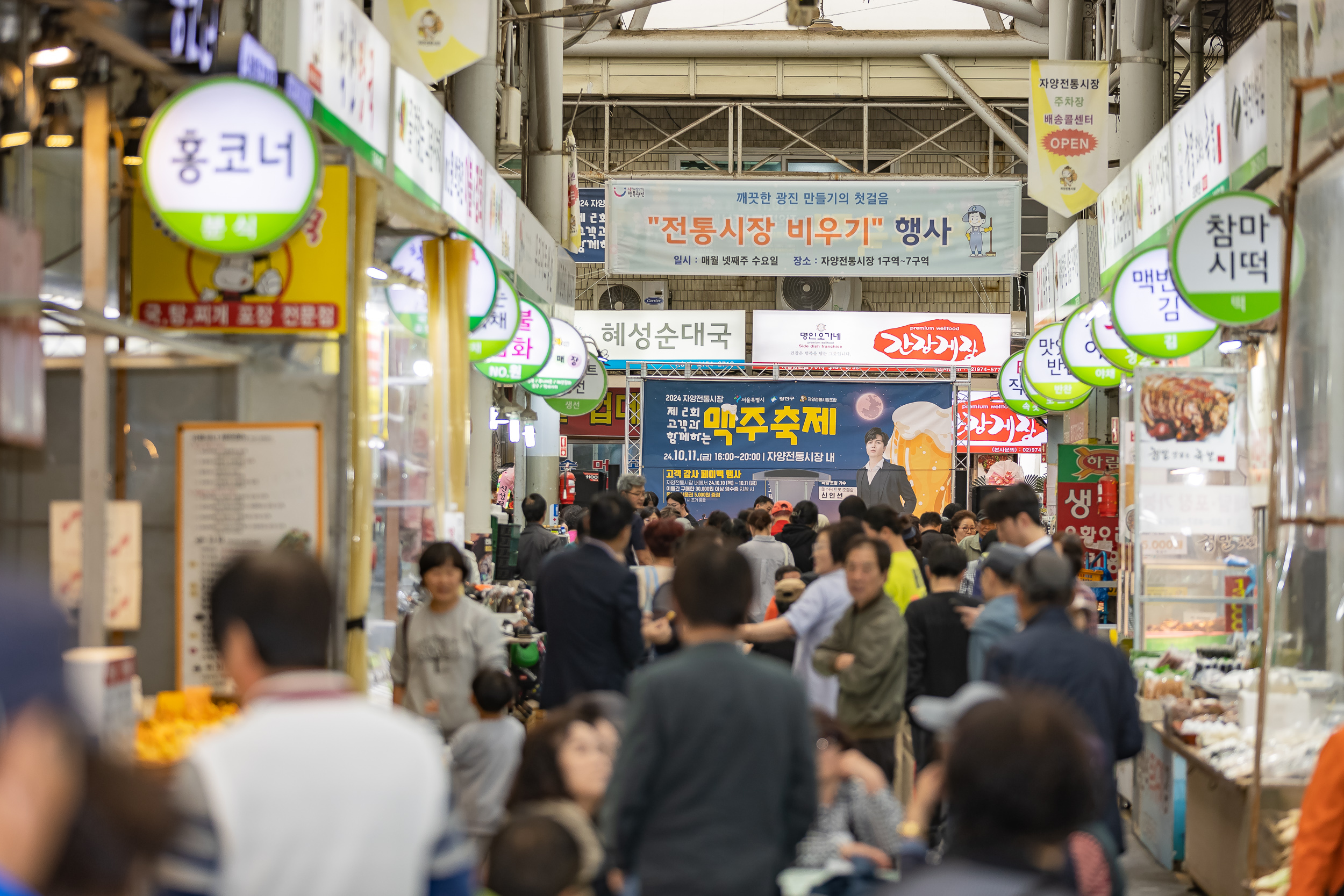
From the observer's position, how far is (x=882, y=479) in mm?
18438

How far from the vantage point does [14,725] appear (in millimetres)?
1674

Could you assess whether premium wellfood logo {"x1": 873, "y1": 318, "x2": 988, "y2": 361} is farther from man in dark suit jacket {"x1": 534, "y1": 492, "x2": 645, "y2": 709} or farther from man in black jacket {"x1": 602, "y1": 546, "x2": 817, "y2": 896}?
man in black jacket {"x1": 602, "y1": 546, "x2": 817, "y2": 896}

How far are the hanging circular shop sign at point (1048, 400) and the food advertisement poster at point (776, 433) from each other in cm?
498

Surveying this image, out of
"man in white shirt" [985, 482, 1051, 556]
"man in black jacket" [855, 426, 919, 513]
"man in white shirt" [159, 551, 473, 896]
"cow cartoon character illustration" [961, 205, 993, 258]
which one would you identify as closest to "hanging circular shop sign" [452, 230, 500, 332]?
"man in white shirt" [985, 482, 1051, 556]

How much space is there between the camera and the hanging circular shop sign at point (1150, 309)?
7703 mm

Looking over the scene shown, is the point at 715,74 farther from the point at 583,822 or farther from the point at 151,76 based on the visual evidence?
the point at 583,822

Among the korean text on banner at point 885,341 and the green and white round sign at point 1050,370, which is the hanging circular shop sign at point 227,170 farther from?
the korean text on banner at point 885,341

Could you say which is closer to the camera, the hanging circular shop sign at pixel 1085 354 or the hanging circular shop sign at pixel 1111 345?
the hanging circular shop sign at pixel 1111 345

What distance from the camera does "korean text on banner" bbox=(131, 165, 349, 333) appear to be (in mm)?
4953

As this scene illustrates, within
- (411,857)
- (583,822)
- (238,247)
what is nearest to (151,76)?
(238,247)

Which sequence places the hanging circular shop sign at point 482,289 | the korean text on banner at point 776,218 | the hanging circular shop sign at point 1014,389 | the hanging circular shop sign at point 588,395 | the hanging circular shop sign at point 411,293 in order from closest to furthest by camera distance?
the hanging circular shop sign at point 411,293 → the hanging circular shop sign at point 482,289 → the hanging circular shop sign at point 1014,389 → the hanging circular shop sign at point 588,395 → the korean text on banner at point 776,218

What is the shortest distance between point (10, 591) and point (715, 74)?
66.4ft

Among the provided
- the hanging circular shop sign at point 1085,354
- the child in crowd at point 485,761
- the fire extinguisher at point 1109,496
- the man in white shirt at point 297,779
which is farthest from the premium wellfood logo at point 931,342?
the man in white shirt at point 297,779

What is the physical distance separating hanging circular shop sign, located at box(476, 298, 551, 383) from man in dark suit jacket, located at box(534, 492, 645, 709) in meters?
4.48
